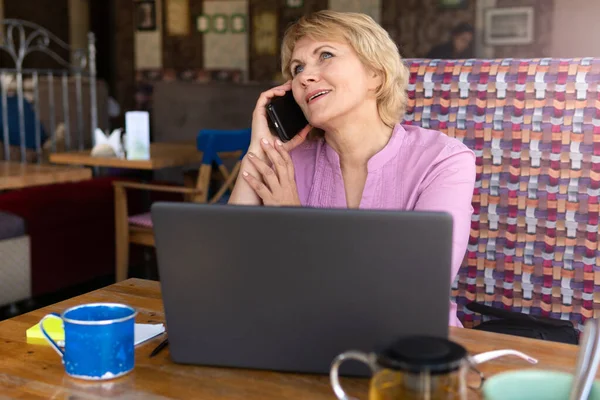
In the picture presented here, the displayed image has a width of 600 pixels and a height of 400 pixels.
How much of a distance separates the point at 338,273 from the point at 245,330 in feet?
0.48

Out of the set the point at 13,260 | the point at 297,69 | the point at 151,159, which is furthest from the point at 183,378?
the point at 151,159

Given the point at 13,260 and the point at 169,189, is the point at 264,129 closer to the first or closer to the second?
the point at 169,189

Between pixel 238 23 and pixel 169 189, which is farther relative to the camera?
pixel 238 23

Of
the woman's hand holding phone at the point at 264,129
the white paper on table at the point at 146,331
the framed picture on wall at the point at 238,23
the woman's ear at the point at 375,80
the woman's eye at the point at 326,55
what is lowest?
the white paper on table at the point at 146,331

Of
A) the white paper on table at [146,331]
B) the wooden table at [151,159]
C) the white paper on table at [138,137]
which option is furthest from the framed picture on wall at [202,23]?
the white paper on table at [146,331]

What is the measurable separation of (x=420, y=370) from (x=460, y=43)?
541 cm

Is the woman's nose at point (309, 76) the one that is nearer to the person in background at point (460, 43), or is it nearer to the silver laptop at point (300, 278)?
the silver laptop at point (300, 278)

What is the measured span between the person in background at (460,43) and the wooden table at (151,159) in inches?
95.6

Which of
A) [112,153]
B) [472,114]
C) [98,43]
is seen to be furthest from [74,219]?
[98,43]

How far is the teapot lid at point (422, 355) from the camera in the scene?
0.60m

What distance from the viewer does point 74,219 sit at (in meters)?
3.92

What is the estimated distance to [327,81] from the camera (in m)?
1.51

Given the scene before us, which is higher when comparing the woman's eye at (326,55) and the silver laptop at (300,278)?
the woman's eye at (326,55)

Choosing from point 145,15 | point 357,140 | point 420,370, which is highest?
point 145,15
